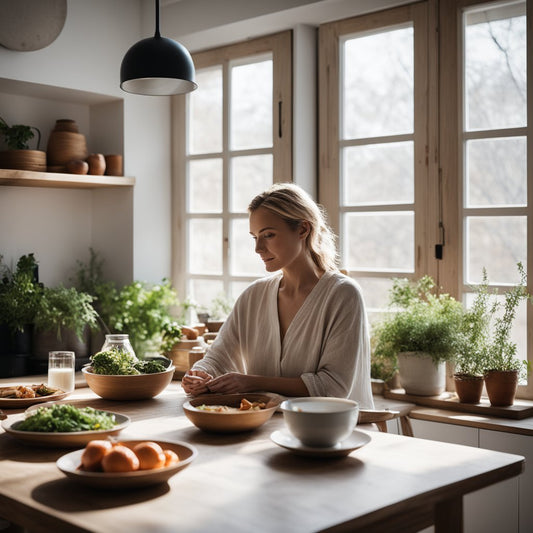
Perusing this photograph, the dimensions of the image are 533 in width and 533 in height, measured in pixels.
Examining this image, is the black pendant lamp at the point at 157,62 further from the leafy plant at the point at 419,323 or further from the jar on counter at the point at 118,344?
the leafy plant at the point at 419,323

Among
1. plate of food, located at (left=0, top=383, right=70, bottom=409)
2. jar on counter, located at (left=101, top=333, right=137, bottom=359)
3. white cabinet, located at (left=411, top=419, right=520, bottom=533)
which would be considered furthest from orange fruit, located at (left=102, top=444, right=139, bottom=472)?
white cabinet, located at (left=411, top=419, right=520, bottom=533)

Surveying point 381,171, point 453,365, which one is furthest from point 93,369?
point 381,171

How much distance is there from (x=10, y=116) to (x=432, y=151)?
224cm

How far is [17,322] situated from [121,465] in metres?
2.41

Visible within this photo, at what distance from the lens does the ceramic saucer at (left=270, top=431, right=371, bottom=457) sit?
1718 mm

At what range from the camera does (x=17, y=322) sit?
12.3 ft

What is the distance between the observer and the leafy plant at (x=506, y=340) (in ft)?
10.0

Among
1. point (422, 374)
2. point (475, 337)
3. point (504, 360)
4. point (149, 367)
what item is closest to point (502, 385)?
point (504, 360)

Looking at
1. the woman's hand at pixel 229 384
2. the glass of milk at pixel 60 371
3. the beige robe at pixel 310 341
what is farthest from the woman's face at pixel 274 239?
the glass of milk at pixel 60 371

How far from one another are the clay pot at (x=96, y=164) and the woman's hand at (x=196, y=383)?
6.39 ft

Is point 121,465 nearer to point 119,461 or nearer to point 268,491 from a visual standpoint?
point 119,461

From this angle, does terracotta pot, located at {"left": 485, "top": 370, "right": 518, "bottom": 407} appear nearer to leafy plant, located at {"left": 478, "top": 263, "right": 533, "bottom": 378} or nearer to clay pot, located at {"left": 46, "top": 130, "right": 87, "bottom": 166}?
leafy plant, located at {"left": 478, "top": 263, "right": 533, "bottom": 378}

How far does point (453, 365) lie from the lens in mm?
3225

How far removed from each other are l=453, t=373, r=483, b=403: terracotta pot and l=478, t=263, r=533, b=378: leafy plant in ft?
0.23
